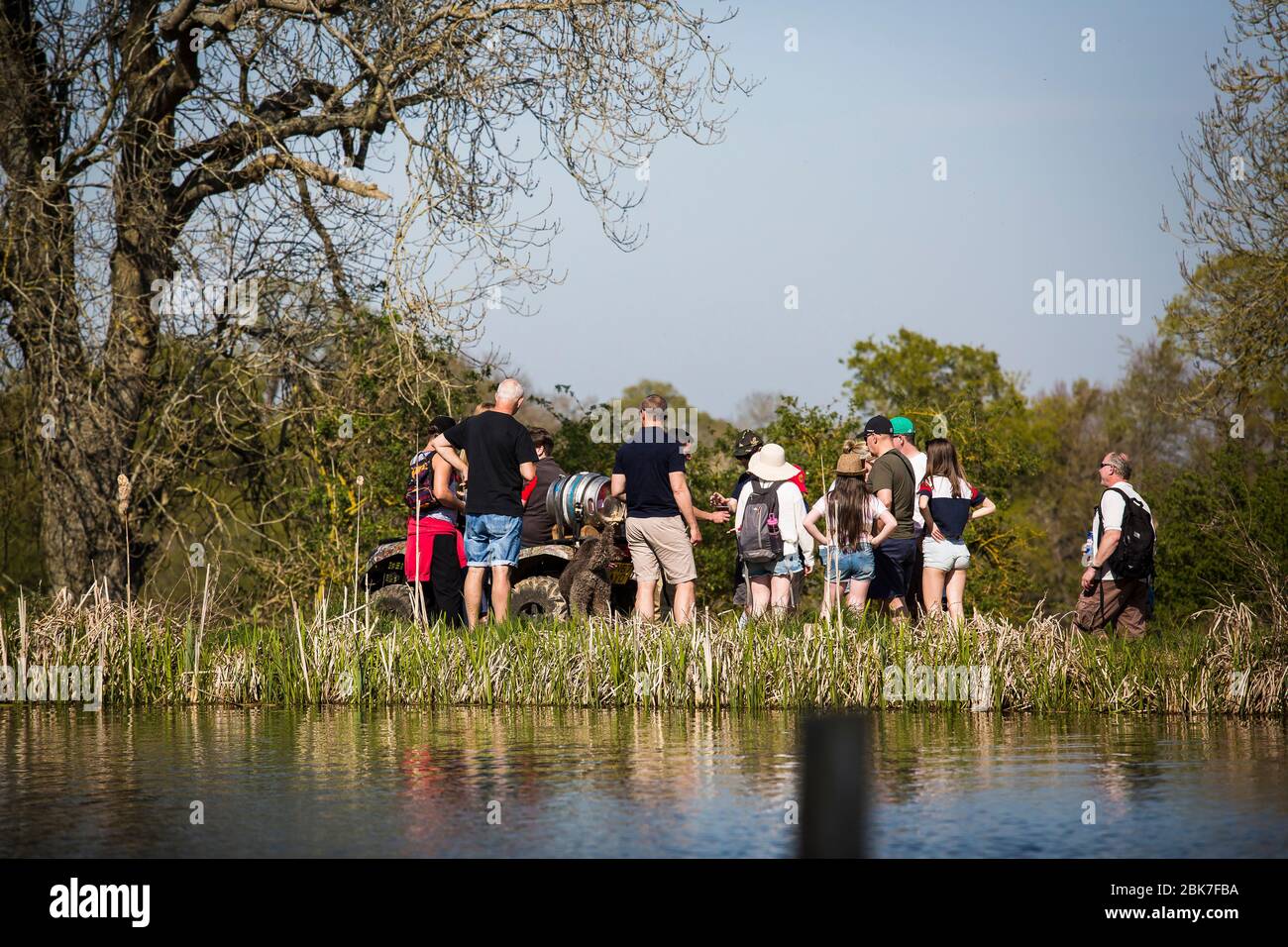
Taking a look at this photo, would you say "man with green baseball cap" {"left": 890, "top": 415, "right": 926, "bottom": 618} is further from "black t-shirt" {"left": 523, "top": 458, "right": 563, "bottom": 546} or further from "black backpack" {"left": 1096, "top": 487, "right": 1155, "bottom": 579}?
"black t-shirt" {"left": 523, "top": 458, "right": 563, "bottom": 546}

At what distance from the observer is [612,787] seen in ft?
21.1

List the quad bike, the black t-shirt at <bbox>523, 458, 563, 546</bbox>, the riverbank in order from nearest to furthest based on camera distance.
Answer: the riverbank
the quad bike
the black t-shirt at <bbox>523, 458, 563, 546</bbox>

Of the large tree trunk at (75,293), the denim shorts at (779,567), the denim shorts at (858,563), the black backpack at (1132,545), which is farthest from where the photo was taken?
the large tree trunk at (75,293)

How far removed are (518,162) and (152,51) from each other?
13.1 feet

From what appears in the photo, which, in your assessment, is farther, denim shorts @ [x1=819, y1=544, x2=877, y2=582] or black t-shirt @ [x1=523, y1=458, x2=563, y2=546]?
black t-shirt @ [x1=523, y1=458, x2=563, y2=546]

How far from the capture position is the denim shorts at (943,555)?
1204 centimetres

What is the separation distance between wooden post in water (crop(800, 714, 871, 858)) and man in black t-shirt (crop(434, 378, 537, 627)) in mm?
8775

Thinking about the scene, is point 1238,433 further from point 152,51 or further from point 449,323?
point 152,51

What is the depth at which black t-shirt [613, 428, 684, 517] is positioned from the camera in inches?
472

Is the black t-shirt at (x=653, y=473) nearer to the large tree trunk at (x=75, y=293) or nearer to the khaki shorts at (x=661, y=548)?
the khaki shorts at (x=661, y=548)

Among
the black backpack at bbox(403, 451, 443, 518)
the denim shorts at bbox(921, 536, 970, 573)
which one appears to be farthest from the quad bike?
the denim shorts at bbox(921, 536, 970, 573)

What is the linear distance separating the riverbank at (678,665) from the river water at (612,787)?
432mm

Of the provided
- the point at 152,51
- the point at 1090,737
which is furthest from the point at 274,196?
the point at 1090,737

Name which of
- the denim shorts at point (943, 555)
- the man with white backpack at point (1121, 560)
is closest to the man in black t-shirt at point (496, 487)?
the denim shorts at point (943, 555)
